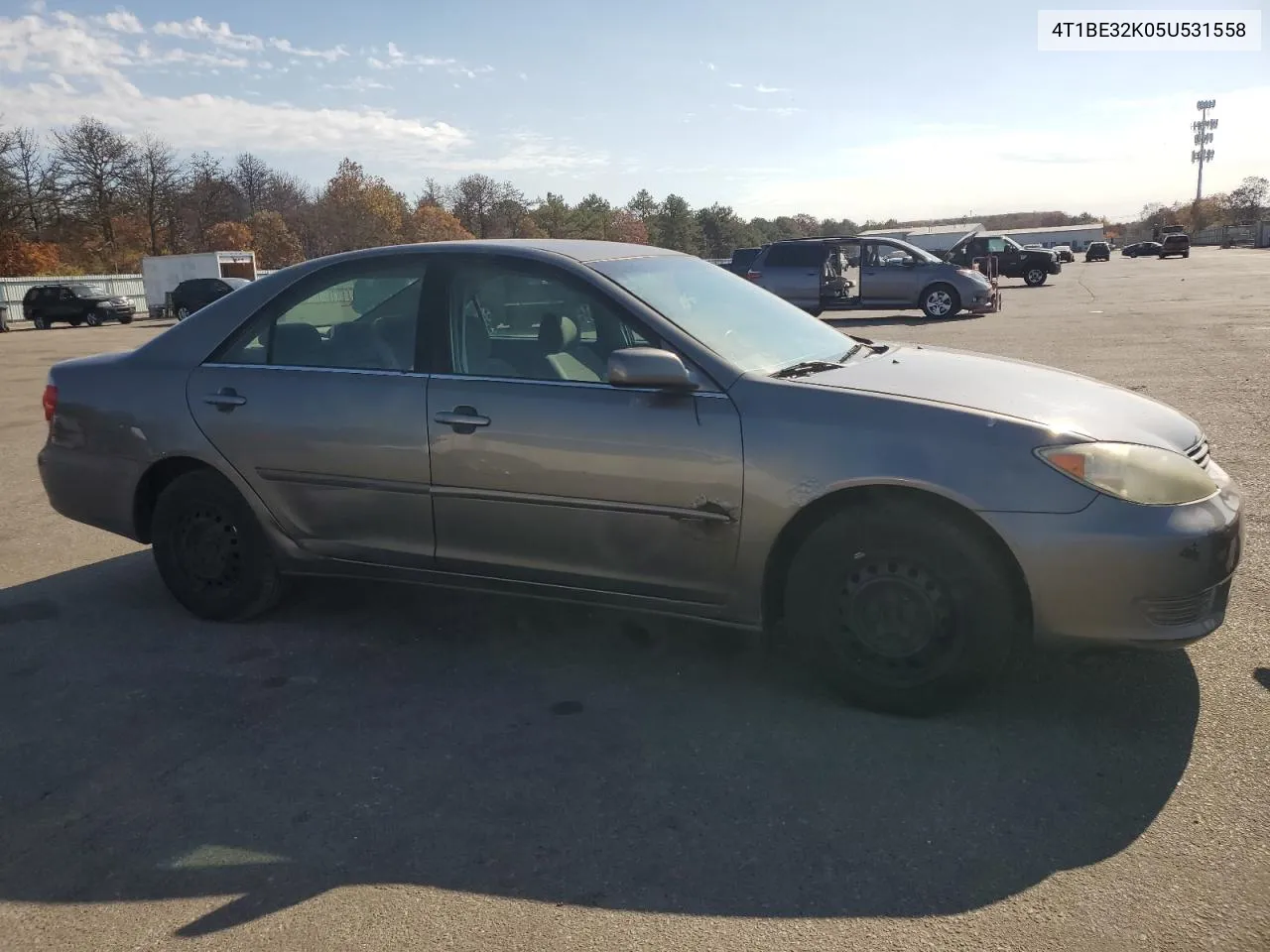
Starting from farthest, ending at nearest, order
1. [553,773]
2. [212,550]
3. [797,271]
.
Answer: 1. [797,271]
2. [212,550]
3. [553,773]

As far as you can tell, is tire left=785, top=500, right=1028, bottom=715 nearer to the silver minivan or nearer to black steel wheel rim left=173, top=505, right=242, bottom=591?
black steel wheel rim left=173, top=505, right=242, bottom=591

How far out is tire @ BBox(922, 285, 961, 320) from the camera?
70.6 feet

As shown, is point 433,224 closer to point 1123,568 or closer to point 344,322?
point 344,322

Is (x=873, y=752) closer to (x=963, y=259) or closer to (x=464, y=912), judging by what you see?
(x=464, y=912)

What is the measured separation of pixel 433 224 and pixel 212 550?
8834 centimetres

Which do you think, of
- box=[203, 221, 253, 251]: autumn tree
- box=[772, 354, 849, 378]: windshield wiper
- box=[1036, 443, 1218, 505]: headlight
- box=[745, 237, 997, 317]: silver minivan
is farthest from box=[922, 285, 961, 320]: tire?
box=[203, 221, 253, 251]: autumn tree

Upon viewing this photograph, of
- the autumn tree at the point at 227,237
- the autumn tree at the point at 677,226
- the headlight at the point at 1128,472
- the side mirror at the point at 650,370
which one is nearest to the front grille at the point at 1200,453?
the headlight at the point at 1128,472

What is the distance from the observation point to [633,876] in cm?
263

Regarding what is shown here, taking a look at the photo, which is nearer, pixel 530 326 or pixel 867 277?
pixel 530 326

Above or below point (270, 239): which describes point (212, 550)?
below

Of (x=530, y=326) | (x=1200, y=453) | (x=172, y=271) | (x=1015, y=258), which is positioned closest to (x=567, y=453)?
(x=530, y=326)

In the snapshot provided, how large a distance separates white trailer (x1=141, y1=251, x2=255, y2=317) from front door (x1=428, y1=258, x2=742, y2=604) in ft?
144

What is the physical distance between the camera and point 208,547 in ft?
14.8

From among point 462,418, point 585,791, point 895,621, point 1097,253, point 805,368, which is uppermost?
point 1097,253
